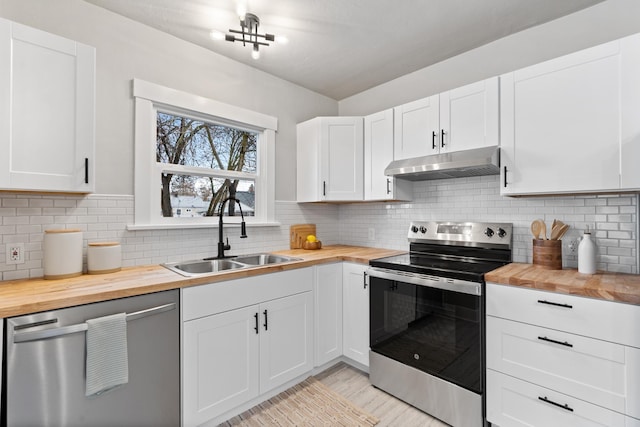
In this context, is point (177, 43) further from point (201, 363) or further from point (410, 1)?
point (201, 363)

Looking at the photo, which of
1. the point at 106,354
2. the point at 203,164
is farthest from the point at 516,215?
the point at 106,354

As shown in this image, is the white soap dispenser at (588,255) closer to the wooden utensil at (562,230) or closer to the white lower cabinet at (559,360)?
the wooden utensil at (562,230)

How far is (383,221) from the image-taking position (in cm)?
302

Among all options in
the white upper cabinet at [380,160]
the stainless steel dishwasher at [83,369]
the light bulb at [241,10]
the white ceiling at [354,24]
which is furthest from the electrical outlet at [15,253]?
the white upper cabinet at [380,160]

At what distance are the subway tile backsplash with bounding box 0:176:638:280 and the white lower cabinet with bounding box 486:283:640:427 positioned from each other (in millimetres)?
652

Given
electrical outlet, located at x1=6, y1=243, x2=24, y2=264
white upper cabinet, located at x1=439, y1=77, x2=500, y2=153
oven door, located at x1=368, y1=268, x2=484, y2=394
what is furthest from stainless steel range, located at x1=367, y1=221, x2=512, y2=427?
electrical outlet, located at x1=6, y1=243, x2=24, y2=264

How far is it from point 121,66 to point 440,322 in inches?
106

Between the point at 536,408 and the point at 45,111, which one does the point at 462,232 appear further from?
the point at 45,111

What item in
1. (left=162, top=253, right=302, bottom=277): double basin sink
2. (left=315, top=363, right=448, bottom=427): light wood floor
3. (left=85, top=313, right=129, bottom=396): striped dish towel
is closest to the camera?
(left=85, top=313, right=129, bottom=396): striped dish towel

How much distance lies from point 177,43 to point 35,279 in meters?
1.85

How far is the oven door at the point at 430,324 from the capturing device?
1.73m

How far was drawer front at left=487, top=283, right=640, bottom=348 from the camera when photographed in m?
1.32

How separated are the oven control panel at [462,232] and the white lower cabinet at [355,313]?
26.6 inches

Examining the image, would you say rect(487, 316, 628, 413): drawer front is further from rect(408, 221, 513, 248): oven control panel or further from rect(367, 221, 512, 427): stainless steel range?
→ rect(408, 221, 513, 248): oven control panel
